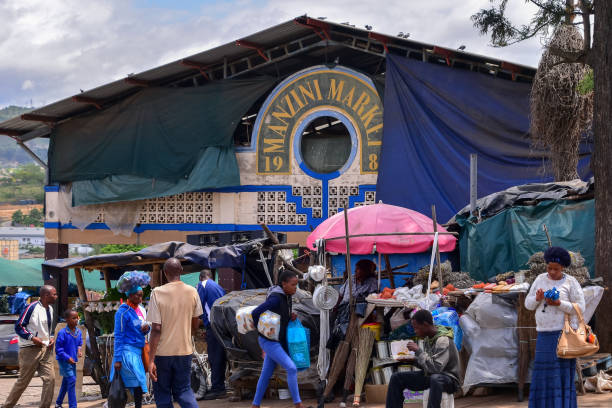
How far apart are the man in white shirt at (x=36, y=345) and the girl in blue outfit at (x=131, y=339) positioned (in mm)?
2663

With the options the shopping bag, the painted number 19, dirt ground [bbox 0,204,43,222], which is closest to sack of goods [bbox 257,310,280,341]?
the shopping bag

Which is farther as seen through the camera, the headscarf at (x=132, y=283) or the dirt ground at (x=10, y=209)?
the dirt ground at (x=10, y=209)

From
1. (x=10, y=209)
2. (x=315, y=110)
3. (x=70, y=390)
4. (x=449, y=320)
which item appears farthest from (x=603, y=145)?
(x=10, y=209)

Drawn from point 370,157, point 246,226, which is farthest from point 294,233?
point 370,157

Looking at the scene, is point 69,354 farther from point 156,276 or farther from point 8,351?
point 8,351

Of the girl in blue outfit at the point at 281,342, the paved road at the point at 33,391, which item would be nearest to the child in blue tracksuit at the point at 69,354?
the paved road at the point at 33,391

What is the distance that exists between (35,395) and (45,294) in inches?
137

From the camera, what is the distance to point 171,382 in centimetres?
784

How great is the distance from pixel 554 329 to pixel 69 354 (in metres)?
6.01

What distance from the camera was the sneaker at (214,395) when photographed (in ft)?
36.9

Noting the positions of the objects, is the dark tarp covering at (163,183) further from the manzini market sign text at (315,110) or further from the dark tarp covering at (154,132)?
the manzini market sign text at (315,110)

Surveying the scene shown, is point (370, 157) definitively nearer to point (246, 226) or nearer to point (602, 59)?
point (246, 226)

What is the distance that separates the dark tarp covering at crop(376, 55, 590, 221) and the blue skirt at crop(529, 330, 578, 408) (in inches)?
359

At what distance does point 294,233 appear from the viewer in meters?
18.9
